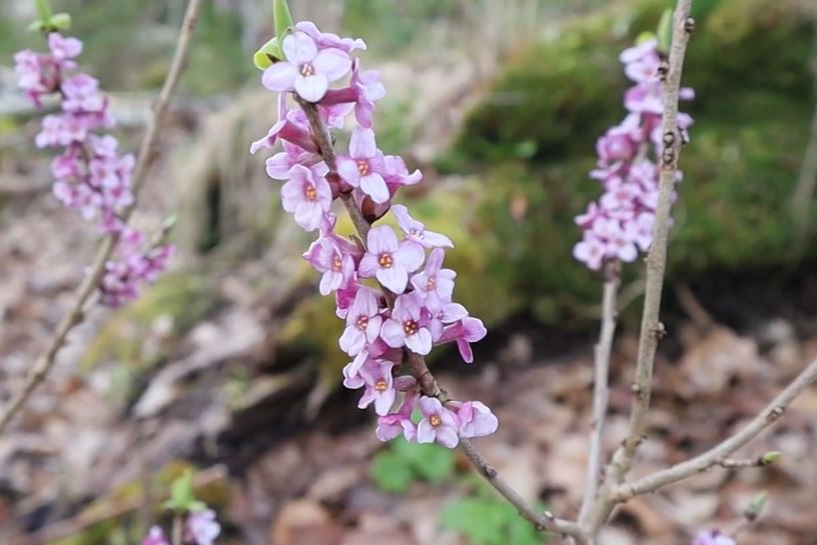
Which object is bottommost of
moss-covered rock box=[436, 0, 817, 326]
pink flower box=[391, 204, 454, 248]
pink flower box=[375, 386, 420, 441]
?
pink flower box=[375, 386, 420, 441]

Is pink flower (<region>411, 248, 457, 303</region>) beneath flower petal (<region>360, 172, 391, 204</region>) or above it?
beneath

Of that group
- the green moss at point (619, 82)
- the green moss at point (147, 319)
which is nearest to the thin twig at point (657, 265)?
the green moss at point (619, 82)

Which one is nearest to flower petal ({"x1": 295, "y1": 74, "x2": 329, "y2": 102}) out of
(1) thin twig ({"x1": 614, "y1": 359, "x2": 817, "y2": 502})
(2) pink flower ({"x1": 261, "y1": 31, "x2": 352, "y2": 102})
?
(2) pink flower ({"x1": 261, "y1": 31, "x2": 352, "y2": 102})

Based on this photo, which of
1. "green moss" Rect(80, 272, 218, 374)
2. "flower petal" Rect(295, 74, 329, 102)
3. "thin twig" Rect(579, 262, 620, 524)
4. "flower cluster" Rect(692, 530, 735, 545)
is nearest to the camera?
"flower petal" Rect(295, 74, 329, 102)

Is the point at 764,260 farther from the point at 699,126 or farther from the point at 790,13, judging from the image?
the point at 790,13

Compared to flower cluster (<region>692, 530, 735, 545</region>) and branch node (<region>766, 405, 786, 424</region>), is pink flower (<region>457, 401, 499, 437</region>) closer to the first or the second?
branch node (<region>766, 405, 786, 424</region>)

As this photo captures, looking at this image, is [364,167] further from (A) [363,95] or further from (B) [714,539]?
(B) [714,539]
